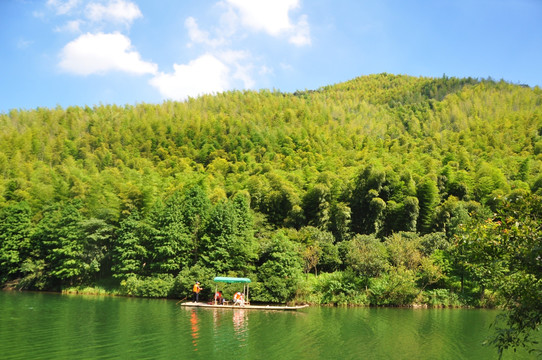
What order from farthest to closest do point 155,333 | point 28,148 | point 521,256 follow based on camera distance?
point 28,148 → point 155,333 → point 521,256

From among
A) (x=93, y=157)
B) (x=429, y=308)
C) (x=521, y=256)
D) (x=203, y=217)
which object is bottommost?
(x=429, y=308)

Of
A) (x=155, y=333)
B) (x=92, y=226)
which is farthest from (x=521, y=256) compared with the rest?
(x=92, y=226)

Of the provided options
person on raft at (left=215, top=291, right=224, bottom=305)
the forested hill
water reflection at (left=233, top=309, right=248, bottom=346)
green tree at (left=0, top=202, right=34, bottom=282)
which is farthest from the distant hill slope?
water reflection at (left=233, top=309, right=248, bottom=346)

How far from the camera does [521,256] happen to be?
8258mm

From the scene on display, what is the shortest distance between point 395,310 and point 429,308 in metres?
4.71

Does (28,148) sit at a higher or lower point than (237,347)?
higher

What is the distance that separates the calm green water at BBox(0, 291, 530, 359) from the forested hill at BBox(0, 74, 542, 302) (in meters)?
7.79

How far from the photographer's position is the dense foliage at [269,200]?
Result: 36.5 metres

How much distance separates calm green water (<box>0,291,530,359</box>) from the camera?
15.7 meters

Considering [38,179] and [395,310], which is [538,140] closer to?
[395,310]

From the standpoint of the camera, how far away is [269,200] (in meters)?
53.1

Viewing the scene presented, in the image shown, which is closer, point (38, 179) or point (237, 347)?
point (237, 347)

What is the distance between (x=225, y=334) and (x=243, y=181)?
41512 millimetres

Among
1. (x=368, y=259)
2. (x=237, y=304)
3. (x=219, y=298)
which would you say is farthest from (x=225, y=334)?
(x=368, y=259)
